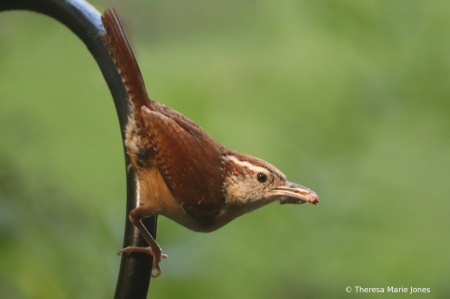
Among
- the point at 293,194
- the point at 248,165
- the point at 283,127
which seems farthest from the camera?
the point at 283,127

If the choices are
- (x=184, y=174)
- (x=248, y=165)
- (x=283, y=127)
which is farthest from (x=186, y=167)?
(x=283, y=127)

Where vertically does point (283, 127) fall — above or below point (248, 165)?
above

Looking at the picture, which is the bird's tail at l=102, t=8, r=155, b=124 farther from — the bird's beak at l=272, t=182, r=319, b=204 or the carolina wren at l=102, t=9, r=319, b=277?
the bird's beak at l=272, t=182, r=319, b=204

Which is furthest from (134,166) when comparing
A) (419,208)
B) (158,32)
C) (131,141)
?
(419,208)

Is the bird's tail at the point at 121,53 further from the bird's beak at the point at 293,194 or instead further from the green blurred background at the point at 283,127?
the green blurred background at the point at 283,127

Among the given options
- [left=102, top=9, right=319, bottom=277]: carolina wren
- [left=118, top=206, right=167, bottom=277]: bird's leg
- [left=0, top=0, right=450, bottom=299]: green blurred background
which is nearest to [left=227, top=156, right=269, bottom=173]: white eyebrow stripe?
[left=102, top=9, right=319, bottom=277]: carolina wren

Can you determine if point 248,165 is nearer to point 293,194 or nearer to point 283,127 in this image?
point 293,194

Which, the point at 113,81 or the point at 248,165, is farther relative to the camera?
the point at 113,81

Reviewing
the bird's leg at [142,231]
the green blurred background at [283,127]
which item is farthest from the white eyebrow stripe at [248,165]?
the green blurred background at [283,127]
